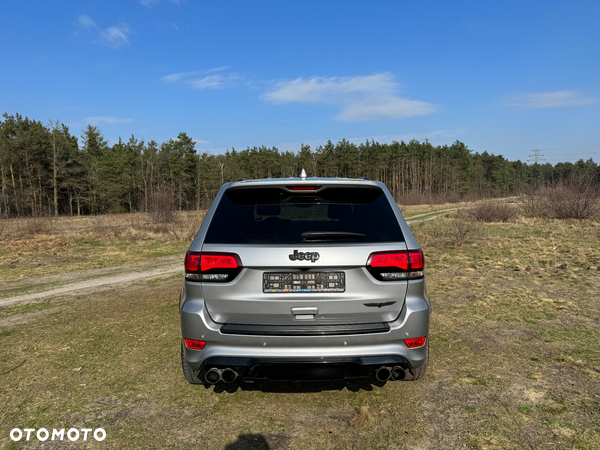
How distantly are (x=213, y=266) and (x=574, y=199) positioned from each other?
22.9 metres

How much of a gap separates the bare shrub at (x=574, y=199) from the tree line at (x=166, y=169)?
0.76m

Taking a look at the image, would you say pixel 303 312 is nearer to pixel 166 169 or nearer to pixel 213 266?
pixel 213 266

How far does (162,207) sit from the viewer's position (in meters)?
23.8

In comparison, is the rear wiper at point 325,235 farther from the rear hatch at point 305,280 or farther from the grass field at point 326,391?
the grass field at point 326,391

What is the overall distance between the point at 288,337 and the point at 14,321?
5612 millimetres

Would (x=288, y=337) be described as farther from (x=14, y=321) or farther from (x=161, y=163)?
(x=161, y=163)

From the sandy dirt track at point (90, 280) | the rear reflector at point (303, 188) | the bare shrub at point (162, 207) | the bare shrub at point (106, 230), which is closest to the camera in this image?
the rear reflector at point (303, 188)

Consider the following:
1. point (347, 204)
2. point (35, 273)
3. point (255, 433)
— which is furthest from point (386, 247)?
point (35, 273)

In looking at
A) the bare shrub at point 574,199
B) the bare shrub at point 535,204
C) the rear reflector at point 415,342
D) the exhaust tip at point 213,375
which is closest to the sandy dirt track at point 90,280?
the exhaust tip at point 213,375

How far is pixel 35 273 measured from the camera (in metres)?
10.9

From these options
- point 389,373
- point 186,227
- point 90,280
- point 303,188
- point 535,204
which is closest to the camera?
point 389,373

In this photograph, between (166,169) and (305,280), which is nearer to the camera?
(305,280)

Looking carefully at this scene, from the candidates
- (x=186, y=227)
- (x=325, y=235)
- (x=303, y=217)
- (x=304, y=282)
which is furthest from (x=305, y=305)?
(x=186, y=227)

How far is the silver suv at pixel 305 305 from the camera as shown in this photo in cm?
263
